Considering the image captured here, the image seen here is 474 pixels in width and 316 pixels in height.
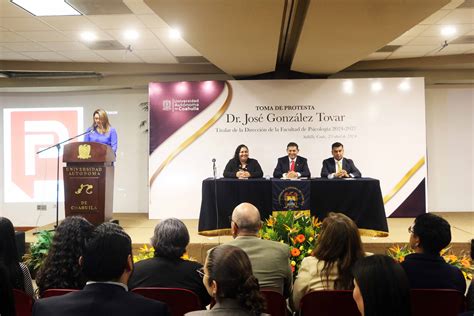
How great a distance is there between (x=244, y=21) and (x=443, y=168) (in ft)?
17.3

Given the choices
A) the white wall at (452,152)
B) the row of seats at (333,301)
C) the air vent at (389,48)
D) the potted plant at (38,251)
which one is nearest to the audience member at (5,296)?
the row of seats at (333,301)

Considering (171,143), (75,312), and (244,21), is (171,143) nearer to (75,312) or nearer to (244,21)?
(244,21)

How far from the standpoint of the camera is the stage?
4.57 m

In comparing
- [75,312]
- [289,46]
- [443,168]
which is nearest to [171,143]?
[289,46]

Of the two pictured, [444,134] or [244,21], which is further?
[444,134]

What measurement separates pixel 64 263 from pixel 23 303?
0.23 meters

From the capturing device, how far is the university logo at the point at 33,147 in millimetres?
7441

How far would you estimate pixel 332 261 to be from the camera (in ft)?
6.17

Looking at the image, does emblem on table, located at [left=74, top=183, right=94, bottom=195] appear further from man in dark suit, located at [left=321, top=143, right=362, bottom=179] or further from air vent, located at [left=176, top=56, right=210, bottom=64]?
air vent, located at [left=176, top=56, right=210, bottom=64]

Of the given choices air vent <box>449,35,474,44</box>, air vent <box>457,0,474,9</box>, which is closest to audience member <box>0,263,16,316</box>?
air vent <box>457,0,474,9</box>

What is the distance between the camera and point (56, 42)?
5.90m

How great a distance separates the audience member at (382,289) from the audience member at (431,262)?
678mm

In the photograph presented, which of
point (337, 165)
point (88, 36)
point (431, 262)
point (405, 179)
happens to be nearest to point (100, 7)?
point (88, 36)

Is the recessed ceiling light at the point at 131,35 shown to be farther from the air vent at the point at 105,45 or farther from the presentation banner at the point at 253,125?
the presentation banner at the point at 253,125
